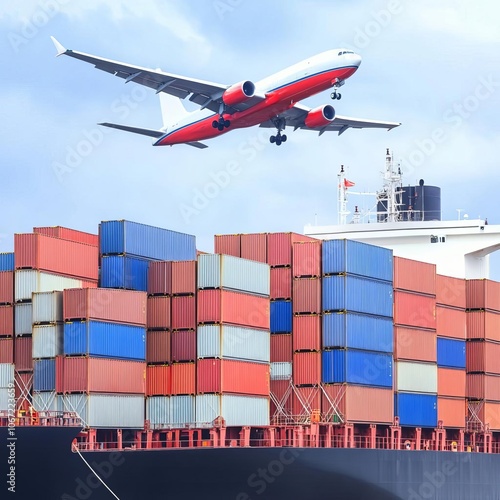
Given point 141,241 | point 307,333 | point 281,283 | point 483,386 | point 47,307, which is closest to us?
point 47,307

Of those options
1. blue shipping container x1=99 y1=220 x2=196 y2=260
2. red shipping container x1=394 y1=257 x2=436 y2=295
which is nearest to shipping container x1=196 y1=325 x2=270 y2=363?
blue shipping container x1=99 y1=220 x2=196 y2=260

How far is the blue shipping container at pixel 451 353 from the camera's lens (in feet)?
202

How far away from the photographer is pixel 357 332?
55.0 meters

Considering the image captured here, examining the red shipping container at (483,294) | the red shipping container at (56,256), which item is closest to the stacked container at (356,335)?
the red shipping container at (483,294)

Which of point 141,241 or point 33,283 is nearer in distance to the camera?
point 33,283

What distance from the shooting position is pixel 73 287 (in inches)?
2031

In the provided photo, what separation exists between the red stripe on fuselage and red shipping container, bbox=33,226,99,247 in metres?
10.9

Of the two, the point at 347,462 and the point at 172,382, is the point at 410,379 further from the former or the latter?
the point at 172,382

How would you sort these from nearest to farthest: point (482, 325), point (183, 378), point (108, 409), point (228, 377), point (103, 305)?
point (108, 409) < point (103, 305) < point (228, 377) < point (183, 378) < point (482, 325)

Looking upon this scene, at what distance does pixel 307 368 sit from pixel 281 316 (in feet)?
8.64

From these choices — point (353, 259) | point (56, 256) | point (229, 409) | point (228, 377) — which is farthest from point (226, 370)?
point (353, 259)

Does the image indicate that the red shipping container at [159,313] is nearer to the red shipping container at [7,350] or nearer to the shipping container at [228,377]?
the shipping container at [228,377]

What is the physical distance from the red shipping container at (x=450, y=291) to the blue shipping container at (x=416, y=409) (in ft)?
16.6

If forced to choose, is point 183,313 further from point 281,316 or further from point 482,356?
point 482,356
